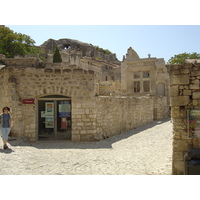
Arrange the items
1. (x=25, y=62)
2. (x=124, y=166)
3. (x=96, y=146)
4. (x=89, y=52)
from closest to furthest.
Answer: (x=124, y=166)
(x=96, y=146)
(x=25, y=62)
(x=89, y=52)

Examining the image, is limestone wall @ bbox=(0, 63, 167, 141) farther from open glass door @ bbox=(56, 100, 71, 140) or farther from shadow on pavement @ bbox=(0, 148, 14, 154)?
shadow on pavement @ bbox=(0, 148, 14, 154)

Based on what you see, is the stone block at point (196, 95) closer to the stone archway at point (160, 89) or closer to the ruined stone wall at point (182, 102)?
the ruined stone wall at point (182, 102)

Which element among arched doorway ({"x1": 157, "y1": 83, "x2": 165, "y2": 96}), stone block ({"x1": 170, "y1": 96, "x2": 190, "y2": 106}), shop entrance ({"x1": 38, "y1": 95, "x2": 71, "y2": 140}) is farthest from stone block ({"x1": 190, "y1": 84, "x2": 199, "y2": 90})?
arched doorway ({"x1": 157, "y1": 83, "x2": 165, "y2": 96})

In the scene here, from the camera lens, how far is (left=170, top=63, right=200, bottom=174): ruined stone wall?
4.18 metres

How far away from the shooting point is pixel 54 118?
28.3ft

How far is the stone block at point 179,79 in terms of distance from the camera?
4.25 m

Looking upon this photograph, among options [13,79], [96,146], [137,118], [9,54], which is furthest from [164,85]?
[9,54]

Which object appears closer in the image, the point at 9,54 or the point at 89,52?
the point at 9,54

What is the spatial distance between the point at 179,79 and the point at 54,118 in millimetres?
5917

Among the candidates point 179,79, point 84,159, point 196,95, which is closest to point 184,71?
point 179,79

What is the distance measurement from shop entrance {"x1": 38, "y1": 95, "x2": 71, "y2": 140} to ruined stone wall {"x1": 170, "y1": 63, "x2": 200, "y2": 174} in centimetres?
519

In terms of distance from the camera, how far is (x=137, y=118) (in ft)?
41.7

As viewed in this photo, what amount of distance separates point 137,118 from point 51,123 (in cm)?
620

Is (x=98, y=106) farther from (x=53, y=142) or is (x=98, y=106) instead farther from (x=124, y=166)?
(x=124, y=166)
